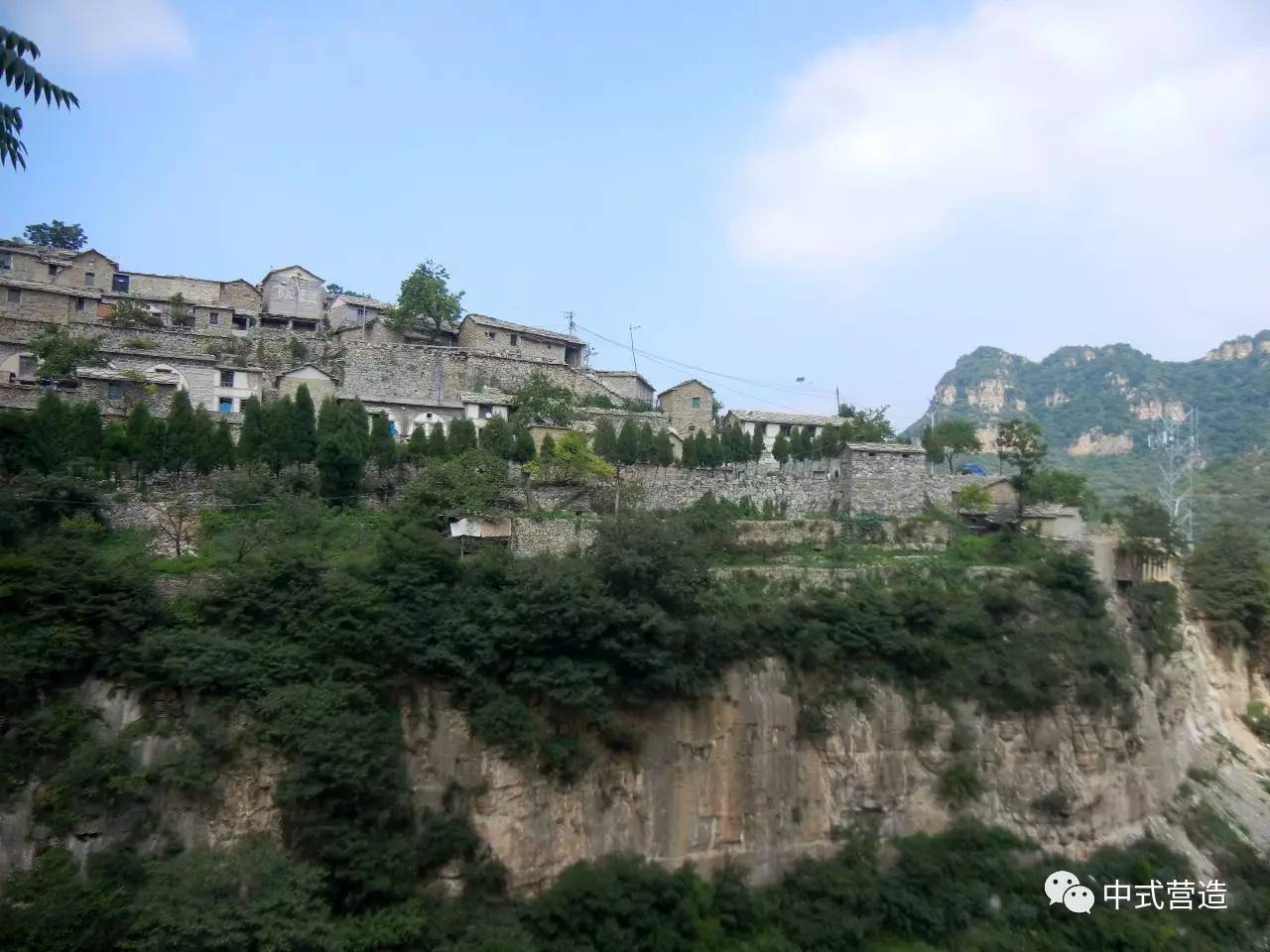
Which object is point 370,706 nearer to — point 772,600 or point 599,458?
point 772,600

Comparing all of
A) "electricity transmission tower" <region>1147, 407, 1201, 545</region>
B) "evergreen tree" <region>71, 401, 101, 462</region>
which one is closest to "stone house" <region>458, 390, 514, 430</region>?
"evergreen tree" <region>71, 401, 101, 462</region>

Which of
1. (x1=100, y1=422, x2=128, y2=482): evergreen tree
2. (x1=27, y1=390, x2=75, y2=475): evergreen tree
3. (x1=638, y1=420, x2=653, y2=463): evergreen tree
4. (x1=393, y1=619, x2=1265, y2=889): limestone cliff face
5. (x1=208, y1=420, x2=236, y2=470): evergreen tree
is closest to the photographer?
(x1=393, y1=619, x2=1265, y2=889): limestone cliff face

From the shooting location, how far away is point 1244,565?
2792 centimetres

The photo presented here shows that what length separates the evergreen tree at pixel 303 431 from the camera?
22938mm

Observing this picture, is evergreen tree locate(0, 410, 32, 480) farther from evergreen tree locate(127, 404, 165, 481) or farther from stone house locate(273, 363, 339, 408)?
stone house locate(273, 363, 339, 408)

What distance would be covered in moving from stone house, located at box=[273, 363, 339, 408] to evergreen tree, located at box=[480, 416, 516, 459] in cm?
471

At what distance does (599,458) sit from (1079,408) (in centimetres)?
4879

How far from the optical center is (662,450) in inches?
1064

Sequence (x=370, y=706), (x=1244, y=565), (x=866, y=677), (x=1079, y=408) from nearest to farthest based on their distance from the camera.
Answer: (x=370, y=706), (x=866, y=677), (x=1244, y=565), (x=1079, y=408)

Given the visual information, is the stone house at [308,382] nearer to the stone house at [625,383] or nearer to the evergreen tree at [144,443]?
the evergreen tree at [144,443]

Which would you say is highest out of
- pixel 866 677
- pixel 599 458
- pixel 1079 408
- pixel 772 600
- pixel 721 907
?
pixel 1079 408

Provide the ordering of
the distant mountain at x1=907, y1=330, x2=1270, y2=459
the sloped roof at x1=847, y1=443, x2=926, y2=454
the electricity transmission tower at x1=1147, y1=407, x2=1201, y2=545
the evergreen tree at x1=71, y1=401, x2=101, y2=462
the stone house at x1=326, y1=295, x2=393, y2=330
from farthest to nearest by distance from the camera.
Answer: the distant mountain at x1=907, y1=330, x2=1270, y2=459 < the stone house at x1=326, y1=295, x2=393, y2=330 < the electricity transmission tower at x1=1147, y1=407, x2=1201, y2=545 < the sloped roof at x1=847, y1=443, x2=926, y2=454 < the evergreen tree at x1=71, y1=401, x2=101, y2=462

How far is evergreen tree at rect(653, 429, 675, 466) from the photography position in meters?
26.9

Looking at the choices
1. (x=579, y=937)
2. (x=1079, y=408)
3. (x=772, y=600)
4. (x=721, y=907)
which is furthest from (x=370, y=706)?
(x=1079, y=408)
